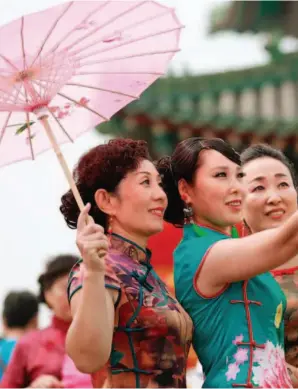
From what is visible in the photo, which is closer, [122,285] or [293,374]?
[122,285]

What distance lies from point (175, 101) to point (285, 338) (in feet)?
27.7

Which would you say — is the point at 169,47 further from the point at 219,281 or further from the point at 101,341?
the point at 101,341

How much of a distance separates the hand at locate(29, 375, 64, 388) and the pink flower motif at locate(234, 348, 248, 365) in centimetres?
161

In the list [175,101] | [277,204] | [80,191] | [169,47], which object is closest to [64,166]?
[80,191]

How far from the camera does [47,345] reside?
545 cm

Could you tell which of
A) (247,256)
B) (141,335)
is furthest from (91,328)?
(247,256)

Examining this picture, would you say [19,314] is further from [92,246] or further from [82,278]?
[92,246]

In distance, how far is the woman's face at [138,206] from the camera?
371cm

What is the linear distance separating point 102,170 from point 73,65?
0.40 meters

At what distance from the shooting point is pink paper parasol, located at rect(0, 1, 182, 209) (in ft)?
12.0

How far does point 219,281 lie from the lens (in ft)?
12.0

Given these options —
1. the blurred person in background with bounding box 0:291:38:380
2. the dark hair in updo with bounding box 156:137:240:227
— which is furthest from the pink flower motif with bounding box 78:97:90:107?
the blurred person in background with bounding box 0:291:38:380

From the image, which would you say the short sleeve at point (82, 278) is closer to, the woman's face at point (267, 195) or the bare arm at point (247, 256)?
the bare arm at point (247, 256)

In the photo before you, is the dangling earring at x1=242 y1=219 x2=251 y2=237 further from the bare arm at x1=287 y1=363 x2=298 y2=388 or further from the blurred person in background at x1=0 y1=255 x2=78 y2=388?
the blurred person in background at x1=0 y1=255 x2=78 y2=388
